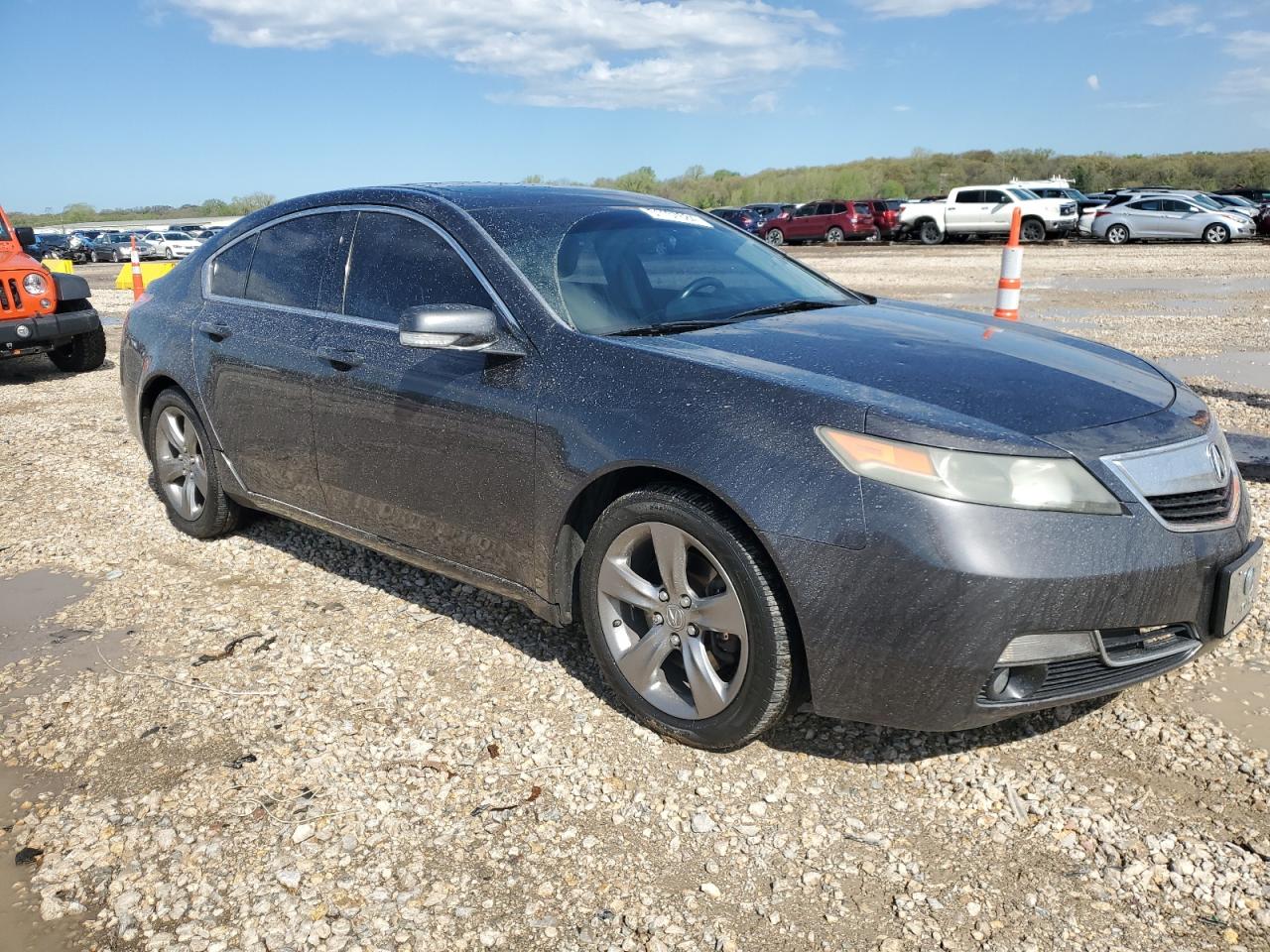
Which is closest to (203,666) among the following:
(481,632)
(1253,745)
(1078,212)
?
(481,632)

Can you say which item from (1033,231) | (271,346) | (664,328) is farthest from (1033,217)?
(664,328)

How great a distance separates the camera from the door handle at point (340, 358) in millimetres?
3846

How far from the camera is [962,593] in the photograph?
2492 millimetres

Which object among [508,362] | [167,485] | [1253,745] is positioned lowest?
[1253,745]

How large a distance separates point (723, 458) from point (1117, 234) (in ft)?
105

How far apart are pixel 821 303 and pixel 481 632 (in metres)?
1.82

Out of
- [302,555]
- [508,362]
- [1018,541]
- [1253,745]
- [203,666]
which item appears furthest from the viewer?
[302,555]

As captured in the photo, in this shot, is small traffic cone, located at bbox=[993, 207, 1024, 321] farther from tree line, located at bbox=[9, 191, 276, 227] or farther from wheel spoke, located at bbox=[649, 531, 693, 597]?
tree line, located at bbox=[9, 191, 276, 227]

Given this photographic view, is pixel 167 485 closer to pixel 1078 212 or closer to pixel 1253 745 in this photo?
pixel 1253 745

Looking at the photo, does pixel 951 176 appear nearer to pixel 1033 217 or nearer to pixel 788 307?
pixel 1033 217

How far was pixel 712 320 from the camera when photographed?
3539mm

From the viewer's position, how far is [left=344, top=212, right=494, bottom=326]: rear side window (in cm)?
363

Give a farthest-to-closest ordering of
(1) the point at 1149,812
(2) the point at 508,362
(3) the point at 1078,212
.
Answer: (3) the point at 1078,212
(2) the point at 508,362
(1) the point at 1149,812

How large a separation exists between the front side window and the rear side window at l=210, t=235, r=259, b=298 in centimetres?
173
